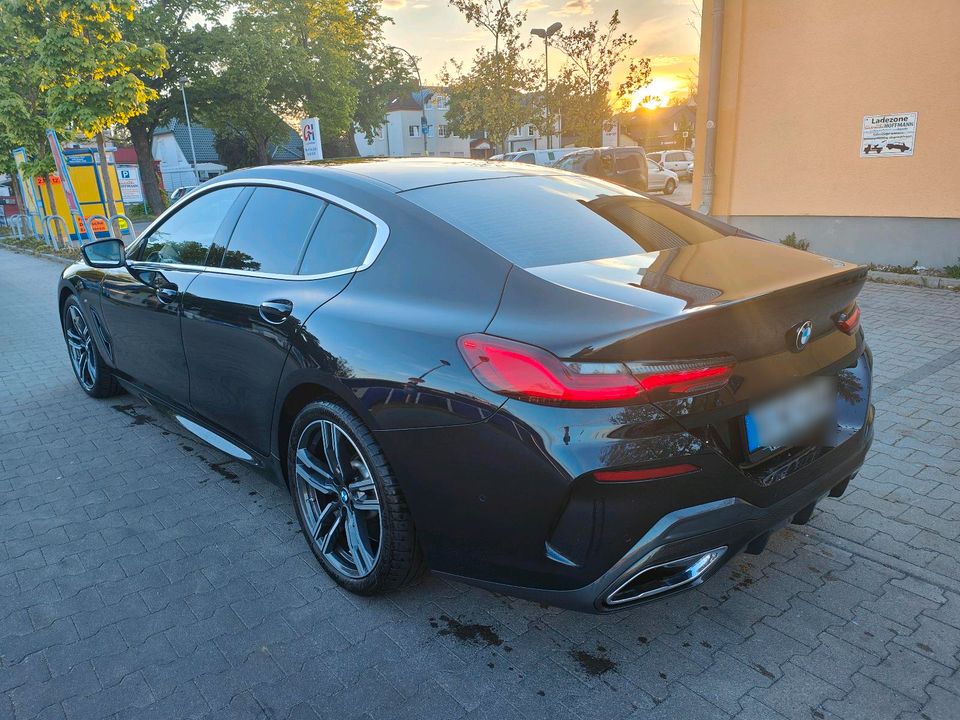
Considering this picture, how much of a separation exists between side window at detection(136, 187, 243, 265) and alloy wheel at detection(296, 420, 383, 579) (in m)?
1.36

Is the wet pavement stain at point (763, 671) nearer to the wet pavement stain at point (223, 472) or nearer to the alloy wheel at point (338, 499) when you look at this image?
the alloy wheel at point (338, 499)

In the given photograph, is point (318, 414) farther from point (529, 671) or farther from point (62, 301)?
point (62, 301)

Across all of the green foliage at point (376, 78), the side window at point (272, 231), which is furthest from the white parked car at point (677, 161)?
the side window at point (272, 231)

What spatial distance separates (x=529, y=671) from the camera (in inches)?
92.0

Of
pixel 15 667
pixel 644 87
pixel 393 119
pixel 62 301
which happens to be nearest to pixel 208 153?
pixel 393 119

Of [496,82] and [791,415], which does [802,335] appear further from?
[496,82]

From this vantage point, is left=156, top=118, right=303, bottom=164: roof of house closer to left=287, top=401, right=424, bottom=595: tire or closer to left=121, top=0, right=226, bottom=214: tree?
left=121, top=0, right=226, bottom=214: tree

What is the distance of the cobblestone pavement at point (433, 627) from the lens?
7.29 ft

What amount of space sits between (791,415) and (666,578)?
67 centimetres

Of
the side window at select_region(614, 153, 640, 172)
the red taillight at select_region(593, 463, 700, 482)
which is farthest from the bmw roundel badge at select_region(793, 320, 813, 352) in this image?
the side window at select_region(614, 153, 640, 172)

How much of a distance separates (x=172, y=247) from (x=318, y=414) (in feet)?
6.09

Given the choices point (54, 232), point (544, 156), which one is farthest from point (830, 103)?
point (54, 232)

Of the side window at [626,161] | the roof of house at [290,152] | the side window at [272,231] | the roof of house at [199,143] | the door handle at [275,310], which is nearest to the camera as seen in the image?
the door handle at [275,310]

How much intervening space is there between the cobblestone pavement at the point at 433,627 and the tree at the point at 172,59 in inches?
1287
